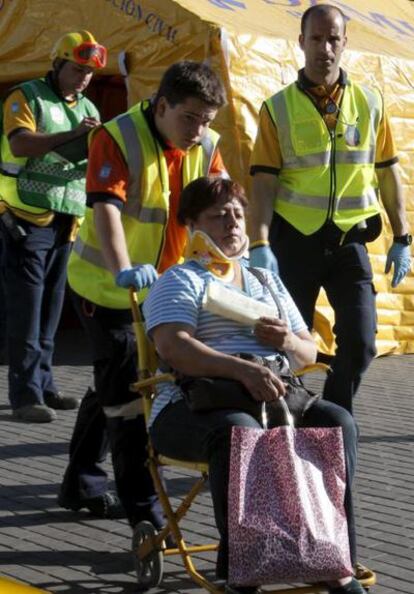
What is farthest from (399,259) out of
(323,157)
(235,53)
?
(235,53)

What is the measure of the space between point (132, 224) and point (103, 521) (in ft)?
4.01

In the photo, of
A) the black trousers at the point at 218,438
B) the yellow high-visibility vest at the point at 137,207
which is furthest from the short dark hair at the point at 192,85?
the black trousers at the point at 218,438

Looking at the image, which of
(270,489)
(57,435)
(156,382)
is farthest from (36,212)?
(270,489)

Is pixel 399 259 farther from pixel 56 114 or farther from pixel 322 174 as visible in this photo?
pixel 56 114

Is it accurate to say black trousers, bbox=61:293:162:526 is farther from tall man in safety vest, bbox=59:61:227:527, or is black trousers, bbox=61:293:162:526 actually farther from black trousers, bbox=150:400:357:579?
black trousers, bbox=150:400:357:579

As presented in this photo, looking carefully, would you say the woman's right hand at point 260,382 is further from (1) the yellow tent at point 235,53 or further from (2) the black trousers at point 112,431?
(1) the yellow tent at point 235,53

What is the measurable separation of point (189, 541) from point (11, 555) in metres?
0.68

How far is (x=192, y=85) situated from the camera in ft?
15.4

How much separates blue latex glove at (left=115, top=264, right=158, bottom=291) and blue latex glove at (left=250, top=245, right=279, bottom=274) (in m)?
1.23

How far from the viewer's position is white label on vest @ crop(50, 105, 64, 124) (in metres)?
7.37

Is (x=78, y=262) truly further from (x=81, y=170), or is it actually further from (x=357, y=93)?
(x=81, y=170)

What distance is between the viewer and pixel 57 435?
7051 mm

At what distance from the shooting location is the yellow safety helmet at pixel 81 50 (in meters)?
7.13

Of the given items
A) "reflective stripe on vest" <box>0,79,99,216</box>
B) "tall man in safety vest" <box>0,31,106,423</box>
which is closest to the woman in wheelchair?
"tall man in safety vest" <box>0,31,106,423</box>
